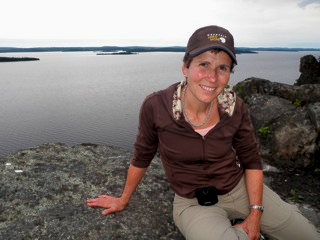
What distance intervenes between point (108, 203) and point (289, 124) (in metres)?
7.24

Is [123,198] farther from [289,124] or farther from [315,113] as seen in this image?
[315,113]

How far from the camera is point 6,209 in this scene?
3.70m

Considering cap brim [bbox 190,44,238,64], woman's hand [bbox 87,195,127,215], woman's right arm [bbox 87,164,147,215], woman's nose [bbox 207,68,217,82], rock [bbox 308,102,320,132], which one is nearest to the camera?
cap brim [bbox 190,44,238,64]

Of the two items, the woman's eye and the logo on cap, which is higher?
the logo on cap

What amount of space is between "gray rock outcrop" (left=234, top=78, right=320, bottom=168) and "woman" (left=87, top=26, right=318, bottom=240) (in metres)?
5.80

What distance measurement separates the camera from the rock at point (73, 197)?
3439 mm

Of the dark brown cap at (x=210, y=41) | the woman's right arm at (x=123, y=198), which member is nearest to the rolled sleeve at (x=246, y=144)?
the dark brown cap at (x=210, y=41)

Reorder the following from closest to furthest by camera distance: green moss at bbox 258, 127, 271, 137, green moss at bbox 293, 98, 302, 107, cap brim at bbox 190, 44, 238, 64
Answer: cap brim at bbox 190, 44, 238, 64, green moss at bbox 258, 127, 271, 137, green moss at bbox 293, 98, 302, 107

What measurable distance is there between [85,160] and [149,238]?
7.57ft

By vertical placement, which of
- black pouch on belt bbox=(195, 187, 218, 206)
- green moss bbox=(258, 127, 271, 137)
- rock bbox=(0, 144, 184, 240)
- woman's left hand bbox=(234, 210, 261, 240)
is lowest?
green moss bbox=(258, 127, 271, 137)

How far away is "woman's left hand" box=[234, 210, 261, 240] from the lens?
325cm

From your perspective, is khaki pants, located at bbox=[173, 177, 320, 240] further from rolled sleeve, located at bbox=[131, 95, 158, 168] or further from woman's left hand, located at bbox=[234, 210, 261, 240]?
rolled sleeve, located at bbox=[131, 95, 158, 168]

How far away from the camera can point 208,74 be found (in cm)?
302

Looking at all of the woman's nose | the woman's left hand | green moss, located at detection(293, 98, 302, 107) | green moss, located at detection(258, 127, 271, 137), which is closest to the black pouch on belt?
the woman's left hand
